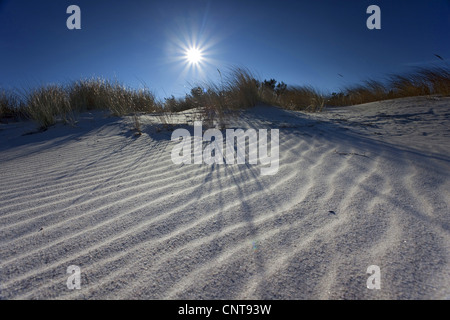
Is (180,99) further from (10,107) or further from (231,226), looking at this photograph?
(231,226)

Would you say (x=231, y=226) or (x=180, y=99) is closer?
(x=231, y=226)

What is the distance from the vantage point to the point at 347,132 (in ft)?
10.8

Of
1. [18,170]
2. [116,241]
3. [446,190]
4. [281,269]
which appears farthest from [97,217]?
[446,190]

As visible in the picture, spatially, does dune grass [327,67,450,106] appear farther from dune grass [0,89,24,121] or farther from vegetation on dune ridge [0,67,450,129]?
dune grass [0,89,24,121]

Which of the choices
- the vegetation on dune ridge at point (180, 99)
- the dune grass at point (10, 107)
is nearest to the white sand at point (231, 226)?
the vegetation on dune ridge at point (180, 99)

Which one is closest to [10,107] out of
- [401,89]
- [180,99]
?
[180,99]

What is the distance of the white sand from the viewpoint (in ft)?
2.65

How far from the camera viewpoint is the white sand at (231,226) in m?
0.81

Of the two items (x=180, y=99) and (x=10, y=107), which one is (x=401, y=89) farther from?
(x=10, y=107)

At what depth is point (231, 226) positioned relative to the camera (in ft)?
3.81

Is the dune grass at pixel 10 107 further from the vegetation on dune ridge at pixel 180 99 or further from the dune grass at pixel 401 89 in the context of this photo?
the dune grass at pixel 401 89

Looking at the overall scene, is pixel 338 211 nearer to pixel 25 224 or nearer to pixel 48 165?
pixel 25 224

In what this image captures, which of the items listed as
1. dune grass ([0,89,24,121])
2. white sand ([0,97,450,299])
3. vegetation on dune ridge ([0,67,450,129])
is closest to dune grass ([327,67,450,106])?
vegetation on dune ridge ([0,67,450,129])
